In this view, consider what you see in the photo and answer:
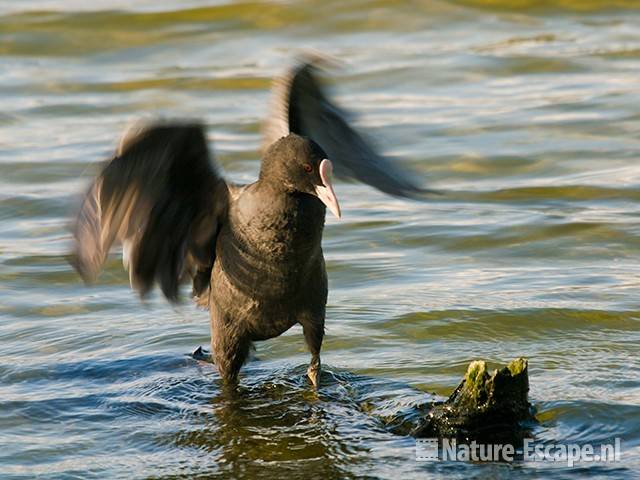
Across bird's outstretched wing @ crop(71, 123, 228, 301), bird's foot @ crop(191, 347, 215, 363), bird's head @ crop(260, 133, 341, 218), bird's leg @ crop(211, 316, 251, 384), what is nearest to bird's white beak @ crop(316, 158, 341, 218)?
bird's head @ crop(260, 133, 341, 218)

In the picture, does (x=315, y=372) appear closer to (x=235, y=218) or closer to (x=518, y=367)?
(x=235, y=218)

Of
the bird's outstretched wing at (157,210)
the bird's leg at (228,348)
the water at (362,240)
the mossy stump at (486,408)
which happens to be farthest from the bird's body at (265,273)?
the mossy stump at (486,408)

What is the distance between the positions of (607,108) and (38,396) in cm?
716

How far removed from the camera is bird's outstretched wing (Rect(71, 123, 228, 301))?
6.29 m

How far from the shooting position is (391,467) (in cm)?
576

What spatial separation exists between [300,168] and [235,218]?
58 cm

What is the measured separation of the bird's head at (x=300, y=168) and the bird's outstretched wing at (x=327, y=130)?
2.04 feet

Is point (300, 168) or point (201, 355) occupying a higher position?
point (300, 168)

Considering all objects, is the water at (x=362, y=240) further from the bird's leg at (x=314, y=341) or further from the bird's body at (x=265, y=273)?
the bird's body at (x=265, y=273)

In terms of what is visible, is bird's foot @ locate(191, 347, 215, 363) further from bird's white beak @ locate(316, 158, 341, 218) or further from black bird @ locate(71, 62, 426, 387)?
bird's white beak @ locate(316, 158, 341, 218)

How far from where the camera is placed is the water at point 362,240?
6.24m

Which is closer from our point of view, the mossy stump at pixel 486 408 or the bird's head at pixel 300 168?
the mossy stump at pixel 486 408

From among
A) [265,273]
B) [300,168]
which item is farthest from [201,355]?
[300,168]

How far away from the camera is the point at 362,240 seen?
31.1 ft
